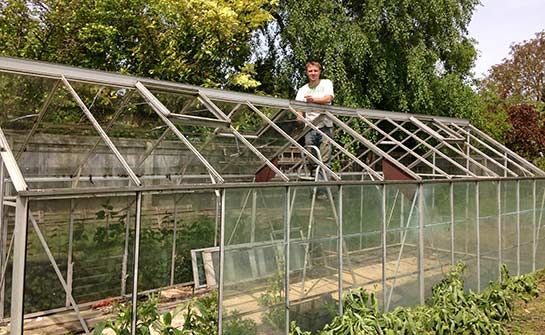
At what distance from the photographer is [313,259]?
15.0 feet

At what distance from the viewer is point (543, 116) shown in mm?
17953

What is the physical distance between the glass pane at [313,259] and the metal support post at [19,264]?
7.90ft

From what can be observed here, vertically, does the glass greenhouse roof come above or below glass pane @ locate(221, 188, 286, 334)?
above

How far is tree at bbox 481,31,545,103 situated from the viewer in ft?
81.0

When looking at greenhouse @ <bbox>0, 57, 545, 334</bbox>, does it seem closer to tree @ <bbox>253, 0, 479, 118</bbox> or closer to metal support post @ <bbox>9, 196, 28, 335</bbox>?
metal support post @ <bbox>9, 196, 28, 335</bbox>

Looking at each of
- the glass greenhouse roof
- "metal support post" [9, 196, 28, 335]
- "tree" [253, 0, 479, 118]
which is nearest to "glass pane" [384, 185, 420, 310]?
the glass greenhouse roof

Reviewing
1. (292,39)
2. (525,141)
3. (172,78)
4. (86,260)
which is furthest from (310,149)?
(525,141)

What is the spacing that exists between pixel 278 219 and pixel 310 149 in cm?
254

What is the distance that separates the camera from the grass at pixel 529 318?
5195 millimetres

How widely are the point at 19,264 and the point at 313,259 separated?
2811 millimetres

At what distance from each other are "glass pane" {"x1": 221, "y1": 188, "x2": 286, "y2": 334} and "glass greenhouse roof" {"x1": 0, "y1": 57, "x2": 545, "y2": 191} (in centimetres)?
33

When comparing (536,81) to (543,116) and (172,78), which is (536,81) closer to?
(543,116)

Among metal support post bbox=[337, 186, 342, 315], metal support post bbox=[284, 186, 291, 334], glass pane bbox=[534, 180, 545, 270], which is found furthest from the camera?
glass pane bbox=[534, 180, 545, 270]

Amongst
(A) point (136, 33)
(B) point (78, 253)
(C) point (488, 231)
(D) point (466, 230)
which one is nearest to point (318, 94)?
(D) point (466, 230)
